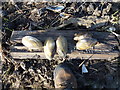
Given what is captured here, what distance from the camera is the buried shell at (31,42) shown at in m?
3.49

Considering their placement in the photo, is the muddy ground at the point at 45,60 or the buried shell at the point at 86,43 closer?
the buried shell at the point at 86,43

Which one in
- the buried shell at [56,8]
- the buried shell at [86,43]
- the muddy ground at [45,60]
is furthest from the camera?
the buried shell at [56,8]

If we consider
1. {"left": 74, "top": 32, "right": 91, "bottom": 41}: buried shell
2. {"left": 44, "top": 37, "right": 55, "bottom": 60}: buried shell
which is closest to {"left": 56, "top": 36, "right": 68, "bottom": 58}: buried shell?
{"left": 44, "top": 37, "right": 55, "bottom": 60}: buried shell

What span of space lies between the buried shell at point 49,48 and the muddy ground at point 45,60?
21 cm

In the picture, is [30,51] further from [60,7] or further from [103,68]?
[103,68]

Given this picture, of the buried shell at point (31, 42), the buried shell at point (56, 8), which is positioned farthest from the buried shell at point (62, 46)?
the buried shell at point (56, 8)

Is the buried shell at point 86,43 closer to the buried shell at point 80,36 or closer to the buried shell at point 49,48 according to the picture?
the buried shell at point 80,36

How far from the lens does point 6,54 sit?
372 cm

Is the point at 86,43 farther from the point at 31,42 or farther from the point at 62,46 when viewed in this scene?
the point at 31,42

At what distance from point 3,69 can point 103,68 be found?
1.92m

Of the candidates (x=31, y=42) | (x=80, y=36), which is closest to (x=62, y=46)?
(x=80, y=36)

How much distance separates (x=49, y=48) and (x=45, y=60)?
1.09 ft

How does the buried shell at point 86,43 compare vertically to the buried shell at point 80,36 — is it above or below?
below

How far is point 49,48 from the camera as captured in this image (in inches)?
137
